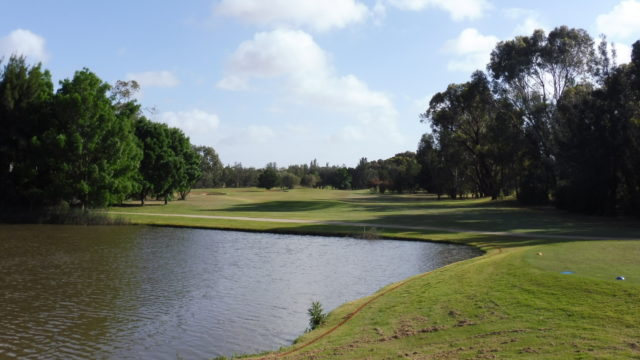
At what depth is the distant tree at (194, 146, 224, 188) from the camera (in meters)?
124

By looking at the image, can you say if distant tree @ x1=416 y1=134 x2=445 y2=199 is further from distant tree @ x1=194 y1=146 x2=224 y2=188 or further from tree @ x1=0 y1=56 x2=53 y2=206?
tree @ x1=0 y1=56 x2=53 y2=206

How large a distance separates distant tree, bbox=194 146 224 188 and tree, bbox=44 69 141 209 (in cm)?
6875

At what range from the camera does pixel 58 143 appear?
135ft

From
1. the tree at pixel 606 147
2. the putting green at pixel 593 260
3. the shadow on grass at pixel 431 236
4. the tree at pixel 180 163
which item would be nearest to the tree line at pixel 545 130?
the tree at pixel 606 147

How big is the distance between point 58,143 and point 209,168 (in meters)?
87.9

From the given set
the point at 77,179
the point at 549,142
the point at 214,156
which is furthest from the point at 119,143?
the point at 214,156

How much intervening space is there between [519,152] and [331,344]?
2640 inches

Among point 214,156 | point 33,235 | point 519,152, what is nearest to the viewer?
point 33,235

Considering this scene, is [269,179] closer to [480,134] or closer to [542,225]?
[480,134]

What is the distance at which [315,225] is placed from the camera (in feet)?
125

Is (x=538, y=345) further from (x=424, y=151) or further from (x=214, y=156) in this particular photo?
(x=214, y=156)

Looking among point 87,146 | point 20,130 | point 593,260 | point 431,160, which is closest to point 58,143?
point 87,146

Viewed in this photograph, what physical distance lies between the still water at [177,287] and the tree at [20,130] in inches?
487

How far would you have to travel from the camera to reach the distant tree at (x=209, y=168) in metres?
124
